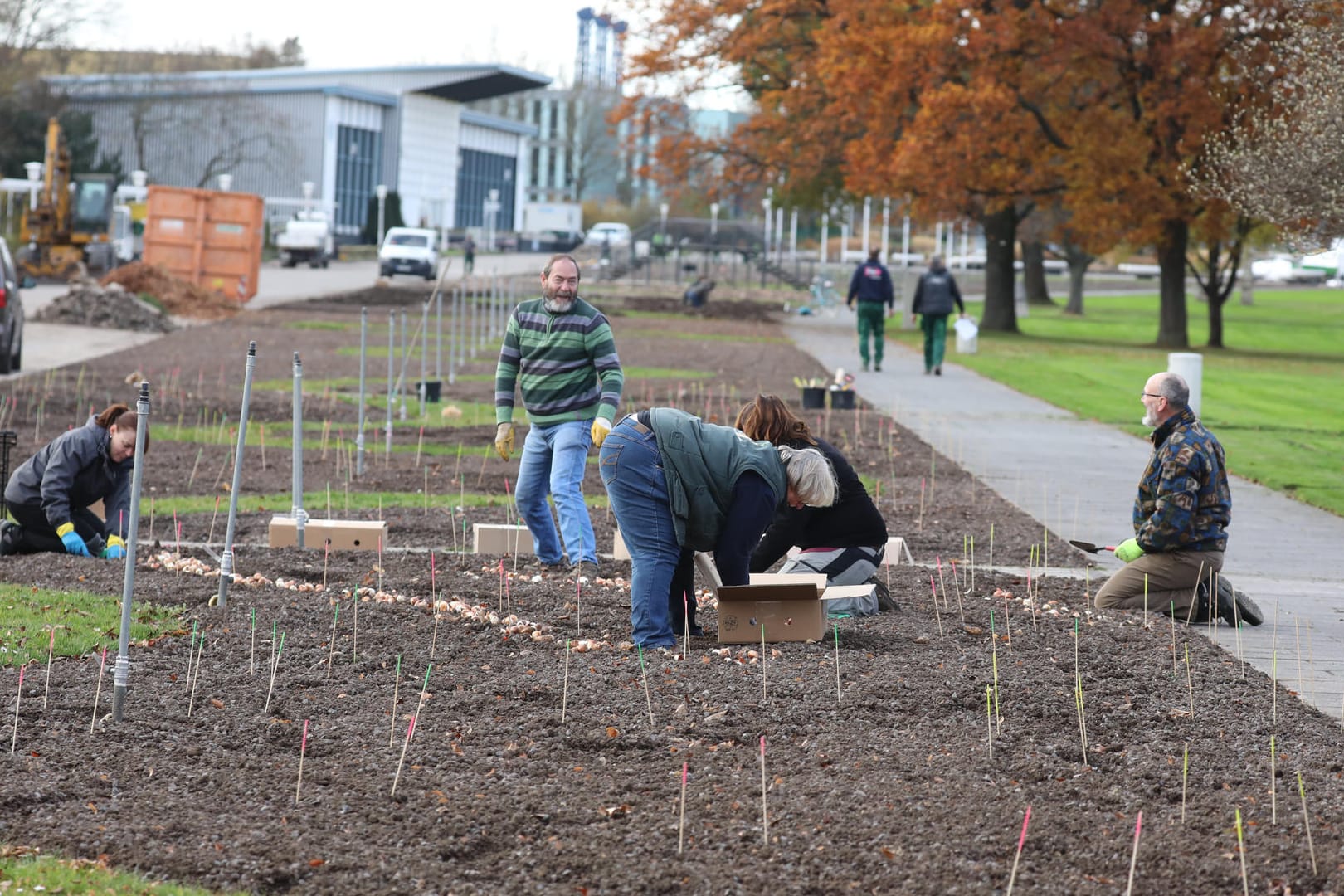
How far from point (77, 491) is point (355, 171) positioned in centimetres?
7808

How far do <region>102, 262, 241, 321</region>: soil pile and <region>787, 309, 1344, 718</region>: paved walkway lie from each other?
1741cm

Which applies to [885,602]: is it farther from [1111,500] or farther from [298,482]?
[1111,500]

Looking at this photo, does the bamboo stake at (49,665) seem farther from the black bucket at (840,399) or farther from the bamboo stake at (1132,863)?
the black bucket at (840,399)

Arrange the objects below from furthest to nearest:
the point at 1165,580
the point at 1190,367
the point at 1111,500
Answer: the point at 1190,367
the point at 1111,500
the point at 1165,580

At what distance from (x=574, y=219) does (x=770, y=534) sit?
9124 cm

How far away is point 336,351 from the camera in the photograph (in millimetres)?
25938

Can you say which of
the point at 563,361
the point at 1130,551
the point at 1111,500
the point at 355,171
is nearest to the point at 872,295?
the point at 1111,500

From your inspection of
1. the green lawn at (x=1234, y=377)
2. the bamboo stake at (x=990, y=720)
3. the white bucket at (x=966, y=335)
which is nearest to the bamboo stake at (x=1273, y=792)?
the bamboo stake at (x=990, y=720)

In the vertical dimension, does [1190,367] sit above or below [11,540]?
above

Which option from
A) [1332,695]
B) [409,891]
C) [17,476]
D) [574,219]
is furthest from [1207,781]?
[574,219]

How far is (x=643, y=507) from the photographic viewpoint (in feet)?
21.9

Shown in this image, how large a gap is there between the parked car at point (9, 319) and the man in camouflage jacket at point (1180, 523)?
15275 mm

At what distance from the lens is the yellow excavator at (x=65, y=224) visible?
142 feet

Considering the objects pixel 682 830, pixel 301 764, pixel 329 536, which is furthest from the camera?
pixel 329 536
